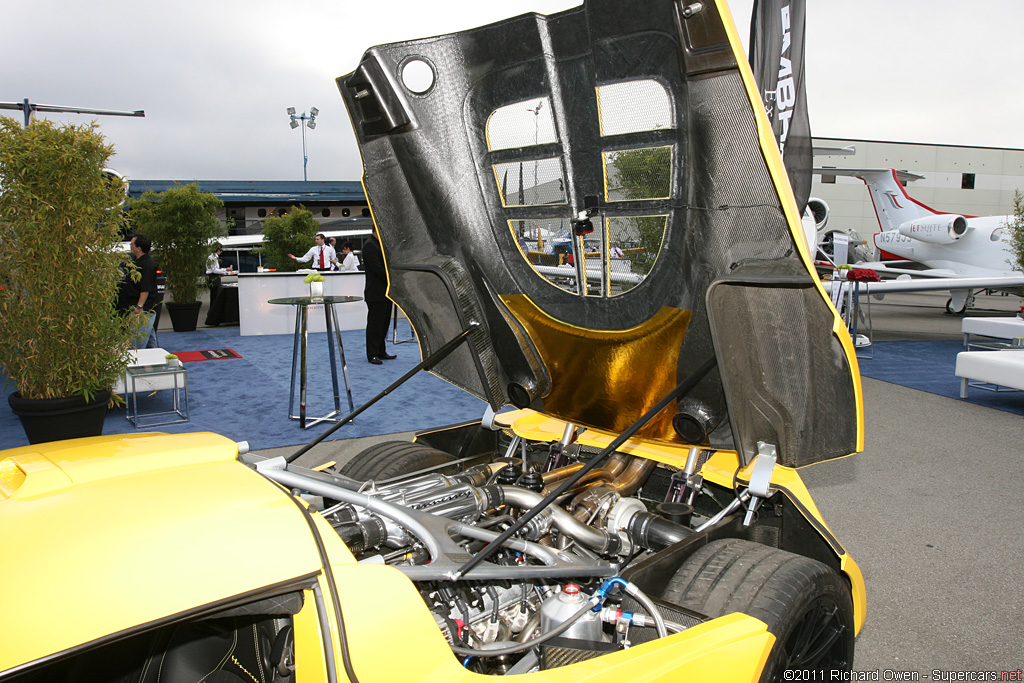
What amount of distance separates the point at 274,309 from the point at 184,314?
1.93m

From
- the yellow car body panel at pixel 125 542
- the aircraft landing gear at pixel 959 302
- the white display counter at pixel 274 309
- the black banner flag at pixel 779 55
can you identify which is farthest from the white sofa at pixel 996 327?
the yellow car body panel at pixel 125 542

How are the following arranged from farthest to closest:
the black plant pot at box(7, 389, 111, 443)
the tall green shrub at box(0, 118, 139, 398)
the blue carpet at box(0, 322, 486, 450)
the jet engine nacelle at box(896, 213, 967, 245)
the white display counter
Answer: the jet engine nacelle at box(896, 213, 967, 245)
the white display counter
the blue carpet at box(0, 322, 486, 450)
the black plant pot at box(7, 389, 111, 443)
the tall green shrub at box(0, 118, 139, 398)

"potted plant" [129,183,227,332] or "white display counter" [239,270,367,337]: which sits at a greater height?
"potted plant" [129,183,227,332]

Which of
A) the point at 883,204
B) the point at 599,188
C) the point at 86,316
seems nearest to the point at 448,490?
the point at 599,188

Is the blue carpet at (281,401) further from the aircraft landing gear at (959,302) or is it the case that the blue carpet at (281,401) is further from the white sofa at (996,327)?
the aircraft landing gear at (959,302)

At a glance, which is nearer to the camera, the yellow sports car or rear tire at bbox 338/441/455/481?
the yellow sports car

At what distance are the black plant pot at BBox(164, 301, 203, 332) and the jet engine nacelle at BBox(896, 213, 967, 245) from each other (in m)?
16.7

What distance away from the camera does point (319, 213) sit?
3459 cm

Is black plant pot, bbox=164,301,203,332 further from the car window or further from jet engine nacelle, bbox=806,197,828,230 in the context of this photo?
jet engine nacelle, bbox=806,197,828,230

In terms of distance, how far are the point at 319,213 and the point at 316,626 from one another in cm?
3526

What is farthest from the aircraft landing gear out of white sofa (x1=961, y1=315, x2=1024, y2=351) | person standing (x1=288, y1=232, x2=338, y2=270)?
person standing (x1=288, y1=232, x2=338, y2=270)

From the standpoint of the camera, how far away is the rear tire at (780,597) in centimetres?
189

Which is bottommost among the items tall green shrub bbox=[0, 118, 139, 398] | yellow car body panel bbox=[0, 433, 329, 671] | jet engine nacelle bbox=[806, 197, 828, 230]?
yellow car body panel bbox=[0, 433, 329, 671]

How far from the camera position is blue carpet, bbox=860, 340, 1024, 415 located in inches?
301
